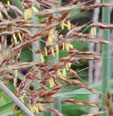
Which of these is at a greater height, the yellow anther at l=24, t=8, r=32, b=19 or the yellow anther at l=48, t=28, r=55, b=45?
the yellow anther at l=24, t=8, r=32, b=19

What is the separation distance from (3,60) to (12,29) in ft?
0.14

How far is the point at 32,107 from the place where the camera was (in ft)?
1.51

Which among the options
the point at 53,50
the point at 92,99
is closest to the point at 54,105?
the point at 92,99

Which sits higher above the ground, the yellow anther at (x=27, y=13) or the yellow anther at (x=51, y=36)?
the yellow anther at (x=27, y=13)

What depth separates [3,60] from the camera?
1.46ft

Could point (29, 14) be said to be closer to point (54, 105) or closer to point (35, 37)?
point (35, 37)

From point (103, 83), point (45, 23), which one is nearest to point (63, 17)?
point (45, 23)

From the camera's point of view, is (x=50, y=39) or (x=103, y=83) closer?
(x=50, y=39)

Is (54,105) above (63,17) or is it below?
below

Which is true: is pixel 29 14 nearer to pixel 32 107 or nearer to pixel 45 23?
pixel 45 23

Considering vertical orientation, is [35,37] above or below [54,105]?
above

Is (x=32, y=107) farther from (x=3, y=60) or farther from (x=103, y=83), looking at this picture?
(x=103, y=83)

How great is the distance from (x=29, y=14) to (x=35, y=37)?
4cm

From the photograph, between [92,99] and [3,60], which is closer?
[3,60]
